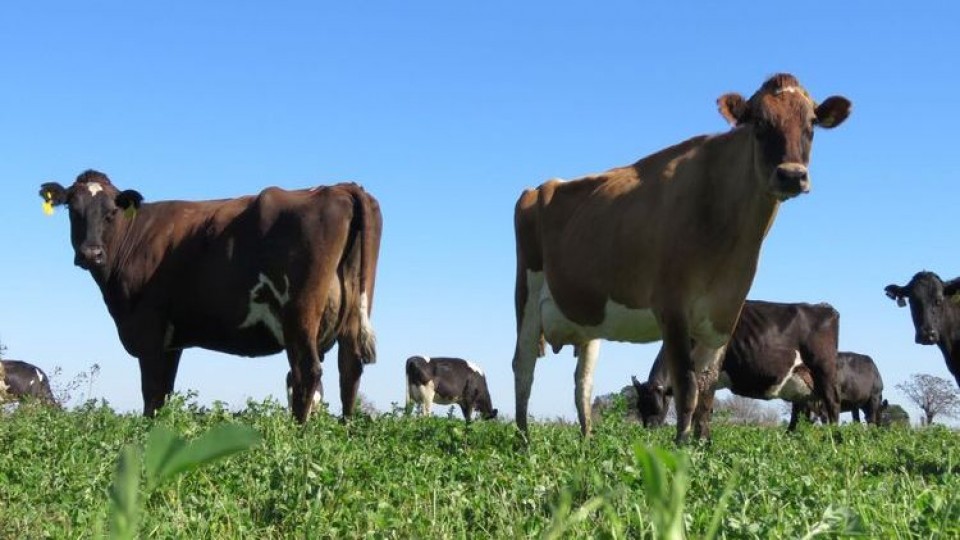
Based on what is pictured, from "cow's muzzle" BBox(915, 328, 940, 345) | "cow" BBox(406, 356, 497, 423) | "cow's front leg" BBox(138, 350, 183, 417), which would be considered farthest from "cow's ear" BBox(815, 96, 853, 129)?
"cow" BBox(406, 356, 497, 423)

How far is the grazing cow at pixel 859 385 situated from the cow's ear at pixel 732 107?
24658 millimetres

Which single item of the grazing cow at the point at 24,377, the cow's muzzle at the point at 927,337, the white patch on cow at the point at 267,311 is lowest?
the white patch on cow at the point at 267,311

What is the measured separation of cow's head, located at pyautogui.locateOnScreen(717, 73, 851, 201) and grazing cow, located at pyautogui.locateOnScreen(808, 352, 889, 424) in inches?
964

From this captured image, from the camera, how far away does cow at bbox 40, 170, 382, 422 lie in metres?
11.5

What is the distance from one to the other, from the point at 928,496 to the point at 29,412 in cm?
949

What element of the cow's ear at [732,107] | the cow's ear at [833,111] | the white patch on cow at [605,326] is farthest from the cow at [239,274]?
the cow's ear at [833,111]

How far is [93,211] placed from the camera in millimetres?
13461

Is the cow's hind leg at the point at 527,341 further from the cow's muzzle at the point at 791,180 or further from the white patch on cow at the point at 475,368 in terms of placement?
the white patch on cow at the point at 475,368

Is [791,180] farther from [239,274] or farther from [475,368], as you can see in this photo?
[475,368]

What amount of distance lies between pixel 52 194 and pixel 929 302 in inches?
606

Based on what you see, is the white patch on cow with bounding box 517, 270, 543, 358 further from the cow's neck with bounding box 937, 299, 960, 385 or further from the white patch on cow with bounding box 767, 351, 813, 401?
the white patch on cow with bounding box 767, 351, 813, 401

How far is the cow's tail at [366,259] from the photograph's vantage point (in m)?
11.7

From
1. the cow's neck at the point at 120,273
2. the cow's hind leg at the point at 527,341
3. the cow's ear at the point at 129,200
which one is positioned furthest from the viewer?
the cow's ear at the point at 129,200

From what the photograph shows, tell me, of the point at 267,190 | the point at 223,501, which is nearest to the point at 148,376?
the point at 267,190
